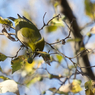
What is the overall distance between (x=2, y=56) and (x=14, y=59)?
5 centimetres

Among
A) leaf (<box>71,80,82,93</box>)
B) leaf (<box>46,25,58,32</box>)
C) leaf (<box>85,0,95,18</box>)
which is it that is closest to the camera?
leaf (<box>71,80,82,93</box>)

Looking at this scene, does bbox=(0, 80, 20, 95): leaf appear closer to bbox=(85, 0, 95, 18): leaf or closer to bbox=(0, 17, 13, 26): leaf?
bbox=(0, 17, 13, 26): leaf

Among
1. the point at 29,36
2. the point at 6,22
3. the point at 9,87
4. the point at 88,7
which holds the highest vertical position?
the point at 88,7

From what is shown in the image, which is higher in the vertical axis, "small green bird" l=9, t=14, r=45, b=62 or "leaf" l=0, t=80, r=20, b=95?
Result: "small green bird" l=9, t=14, r=45, b=62

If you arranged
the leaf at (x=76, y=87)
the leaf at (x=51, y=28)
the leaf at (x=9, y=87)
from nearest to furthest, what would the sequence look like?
the leaf at (x=9, y=87) → the leaf at (x=76, y=87) → the leaf at (x=51, y=28)

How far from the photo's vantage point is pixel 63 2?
966mm

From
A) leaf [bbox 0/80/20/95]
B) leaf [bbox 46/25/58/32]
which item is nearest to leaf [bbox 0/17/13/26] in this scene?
leaf [bbox 0/80/20/95]

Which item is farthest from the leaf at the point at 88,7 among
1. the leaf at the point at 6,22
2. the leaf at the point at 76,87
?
the leaf at the point at 6,22

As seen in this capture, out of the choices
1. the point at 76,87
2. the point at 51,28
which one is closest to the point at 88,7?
the point at 51,28

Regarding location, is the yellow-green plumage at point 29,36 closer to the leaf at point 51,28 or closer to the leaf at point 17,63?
the leaf at point 17,63

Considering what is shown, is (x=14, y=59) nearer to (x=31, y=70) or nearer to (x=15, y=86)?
(x=15, y=86)

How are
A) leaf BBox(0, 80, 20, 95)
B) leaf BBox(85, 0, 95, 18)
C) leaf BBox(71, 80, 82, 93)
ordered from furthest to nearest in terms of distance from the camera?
leaf BBox(85, 0, 95, 18) < leaf BBox(71, 80, 82, 93) < leaf BBox(0, 80, 20, 95)

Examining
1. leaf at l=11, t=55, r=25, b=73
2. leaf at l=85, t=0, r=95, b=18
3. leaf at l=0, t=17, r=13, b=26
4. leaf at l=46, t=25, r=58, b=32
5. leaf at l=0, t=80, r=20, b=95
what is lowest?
leaf at l=0, t=80, r=20, b=95

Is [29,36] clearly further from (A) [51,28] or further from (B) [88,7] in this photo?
(B) [88,7]
